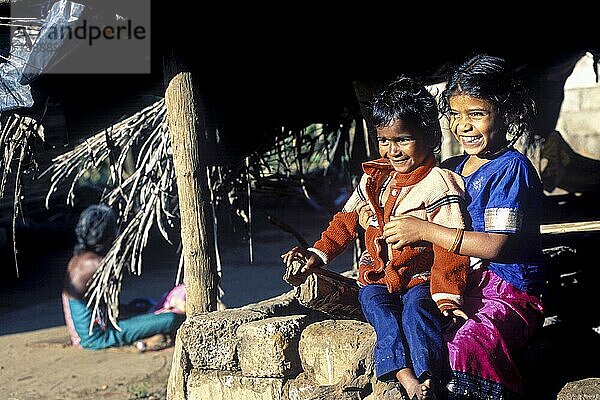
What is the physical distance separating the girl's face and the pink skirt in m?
0.46

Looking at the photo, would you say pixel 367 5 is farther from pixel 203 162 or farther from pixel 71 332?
pixel 71 332

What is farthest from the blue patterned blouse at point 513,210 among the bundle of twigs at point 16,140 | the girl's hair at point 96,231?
the girl's hair at point 96,231

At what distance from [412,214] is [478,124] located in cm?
41

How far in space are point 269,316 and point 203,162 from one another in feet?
2.98

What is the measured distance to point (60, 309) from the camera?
334 inches

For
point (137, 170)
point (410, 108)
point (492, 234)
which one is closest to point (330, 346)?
point (492, 234)

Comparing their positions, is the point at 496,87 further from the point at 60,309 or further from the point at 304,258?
the point at 60,309

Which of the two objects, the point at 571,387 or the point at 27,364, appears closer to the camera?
the point at 571,387

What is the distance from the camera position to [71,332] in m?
6.98

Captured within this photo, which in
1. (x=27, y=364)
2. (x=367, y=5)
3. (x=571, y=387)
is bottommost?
(x=27, y=364)

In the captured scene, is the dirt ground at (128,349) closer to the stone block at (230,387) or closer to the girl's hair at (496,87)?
the girl's hair at (496,87)

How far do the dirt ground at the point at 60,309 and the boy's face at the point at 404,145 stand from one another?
3.07 meters

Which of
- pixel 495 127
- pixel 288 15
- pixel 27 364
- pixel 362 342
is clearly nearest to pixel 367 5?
pixel 288 15

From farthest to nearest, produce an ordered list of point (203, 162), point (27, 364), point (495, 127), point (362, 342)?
point (27, 364)
point (203, 162)
point (362, 342)
point (495, 127)
